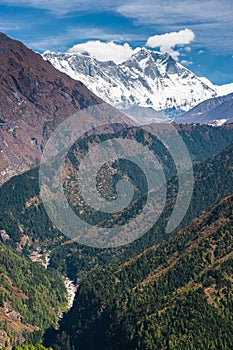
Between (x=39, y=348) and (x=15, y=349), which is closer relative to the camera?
(x=15, y=349)
